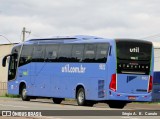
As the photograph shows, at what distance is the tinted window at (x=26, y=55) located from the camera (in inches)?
1436

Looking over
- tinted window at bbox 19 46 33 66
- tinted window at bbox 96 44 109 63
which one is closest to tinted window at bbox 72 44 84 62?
tinted window at bbox 96 44 109 63

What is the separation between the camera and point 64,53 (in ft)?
110

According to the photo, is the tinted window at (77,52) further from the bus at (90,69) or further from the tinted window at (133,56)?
the tinted window at (133,56)

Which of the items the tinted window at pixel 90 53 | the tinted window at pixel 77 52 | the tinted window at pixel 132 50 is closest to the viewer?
the tinted window at pixel 132 50

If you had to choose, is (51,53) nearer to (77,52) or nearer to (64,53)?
(64,53)

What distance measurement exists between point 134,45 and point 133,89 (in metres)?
2.17

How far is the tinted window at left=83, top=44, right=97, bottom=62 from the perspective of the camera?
3133cm

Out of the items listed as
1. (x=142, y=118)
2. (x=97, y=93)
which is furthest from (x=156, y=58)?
(x=142, y=118)

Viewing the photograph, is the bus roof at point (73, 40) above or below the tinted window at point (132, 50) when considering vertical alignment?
above

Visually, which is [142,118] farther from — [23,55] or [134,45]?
[23,55]

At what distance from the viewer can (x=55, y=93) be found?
3488cm

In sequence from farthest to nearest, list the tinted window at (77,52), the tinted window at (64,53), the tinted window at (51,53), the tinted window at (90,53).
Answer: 1. the tinted window at (51,53)
2. the tinted window at (64,53)
3. the tinted window at (77,52)
4. the tinted window at (90,53)

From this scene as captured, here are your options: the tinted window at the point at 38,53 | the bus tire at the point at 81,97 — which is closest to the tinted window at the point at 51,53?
the tinted window at the point at 38,53

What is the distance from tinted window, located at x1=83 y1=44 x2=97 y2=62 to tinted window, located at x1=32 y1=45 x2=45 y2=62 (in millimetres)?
4048
